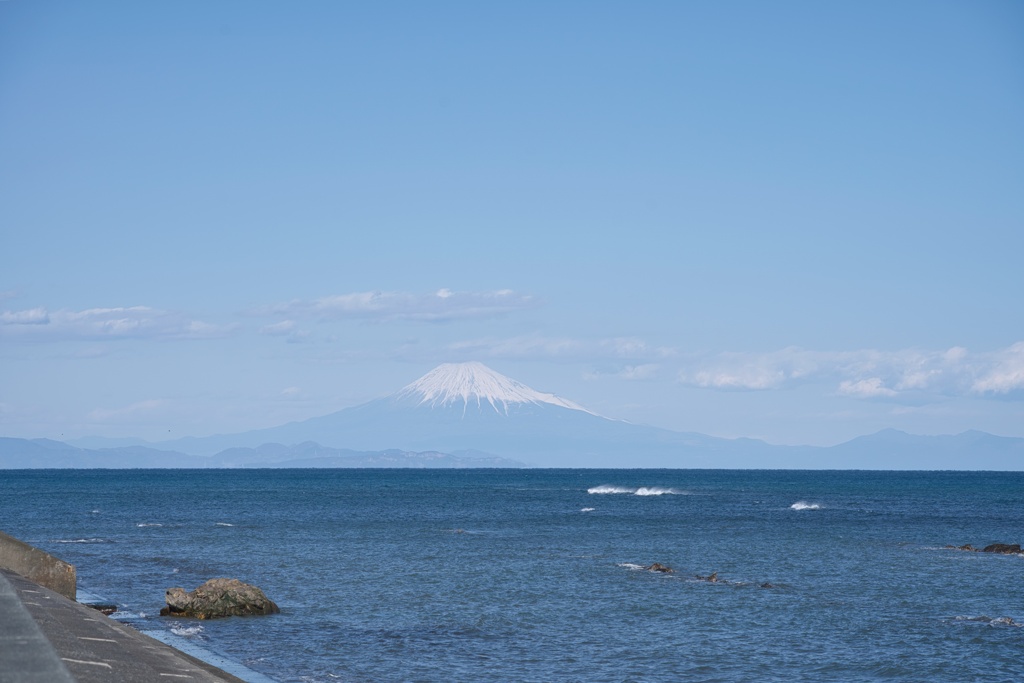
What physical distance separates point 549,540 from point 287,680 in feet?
128

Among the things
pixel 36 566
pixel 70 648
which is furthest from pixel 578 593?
pixel 70 648

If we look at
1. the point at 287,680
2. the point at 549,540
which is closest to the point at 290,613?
the point at 287,680

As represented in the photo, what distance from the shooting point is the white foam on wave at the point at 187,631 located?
29562 millimetres

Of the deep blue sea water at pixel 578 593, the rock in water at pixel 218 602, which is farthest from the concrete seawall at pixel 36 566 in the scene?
the rock in water at pixel 218 602

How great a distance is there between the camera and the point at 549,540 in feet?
204

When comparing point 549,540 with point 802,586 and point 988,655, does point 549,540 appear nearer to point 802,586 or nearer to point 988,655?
point 802,586

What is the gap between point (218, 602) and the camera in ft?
107

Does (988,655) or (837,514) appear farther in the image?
(837,514)

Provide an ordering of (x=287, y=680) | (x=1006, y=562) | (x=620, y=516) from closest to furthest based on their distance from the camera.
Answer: (x=287, y=680)
(x=1006, y=562)
(x=620, y=516)

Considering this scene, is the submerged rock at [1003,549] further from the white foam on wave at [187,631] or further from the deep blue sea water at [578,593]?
the white foam on wave at [187,631]

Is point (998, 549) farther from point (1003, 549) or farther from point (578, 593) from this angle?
point (578, 593)

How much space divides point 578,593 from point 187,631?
14.4 meters

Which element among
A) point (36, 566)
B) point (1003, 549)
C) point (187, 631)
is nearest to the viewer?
point (36, 566)

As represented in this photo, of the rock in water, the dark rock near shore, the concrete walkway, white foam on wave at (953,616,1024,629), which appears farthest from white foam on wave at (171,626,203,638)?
the dark rock near shore
